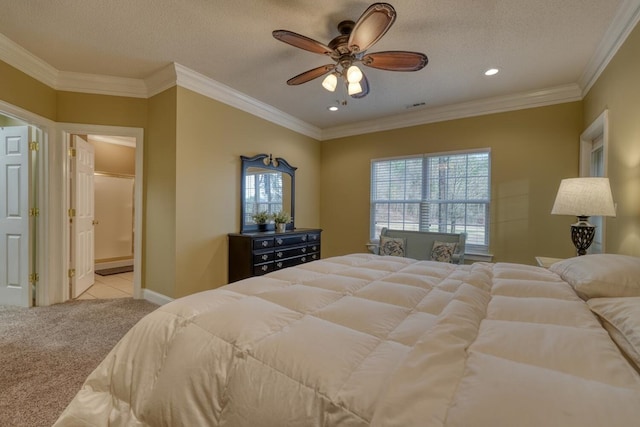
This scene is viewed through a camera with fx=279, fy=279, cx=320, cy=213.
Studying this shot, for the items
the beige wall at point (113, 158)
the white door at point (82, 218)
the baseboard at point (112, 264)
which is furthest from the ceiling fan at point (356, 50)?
Result: the baseboard at point (112, 264)

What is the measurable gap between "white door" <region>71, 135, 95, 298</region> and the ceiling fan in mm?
3133

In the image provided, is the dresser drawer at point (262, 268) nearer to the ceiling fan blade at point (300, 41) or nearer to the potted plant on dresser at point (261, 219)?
the potted plant on dresser at point (261, 219)

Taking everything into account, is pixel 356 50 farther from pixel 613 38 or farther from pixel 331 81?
pixel 613 38

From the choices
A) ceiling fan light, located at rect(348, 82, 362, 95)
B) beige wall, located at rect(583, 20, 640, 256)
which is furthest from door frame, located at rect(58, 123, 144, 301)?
beige wall, located at rect(583, 20, 640, 256)

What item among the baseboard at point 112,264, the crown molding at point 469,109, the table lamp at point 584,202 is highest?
the crown molding at point 469,109

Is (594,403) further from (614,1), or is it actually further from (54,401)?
(614,1)

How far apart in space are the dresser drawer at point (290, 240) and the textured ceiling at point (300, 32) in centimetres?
193

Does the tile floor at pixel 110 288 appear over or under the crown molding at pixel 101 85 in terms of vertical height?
under

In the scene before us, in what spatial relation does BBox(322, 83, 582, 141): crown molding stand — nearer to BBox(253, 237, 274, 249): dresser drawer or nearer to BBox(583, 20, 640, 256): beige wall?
BBox(583, 20, 640, 256): beige wall

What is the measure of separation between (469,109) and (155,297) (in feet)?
15.5

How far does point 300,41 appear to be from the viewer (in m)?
1.99

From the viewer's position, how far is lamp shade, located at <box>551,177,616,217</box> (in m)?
2.12

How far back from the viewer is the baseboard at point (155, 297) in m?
3.21

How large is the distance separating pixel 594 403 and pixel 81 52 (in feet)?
13.6
